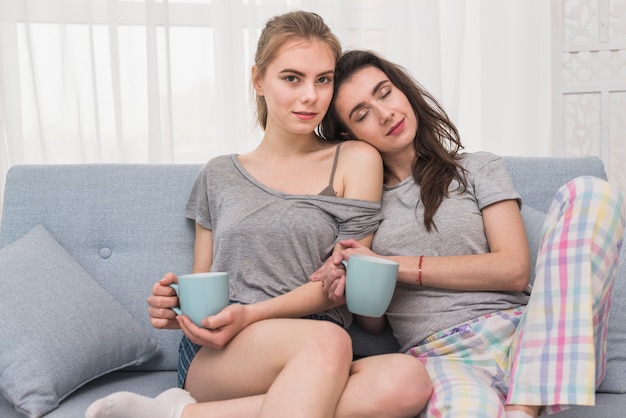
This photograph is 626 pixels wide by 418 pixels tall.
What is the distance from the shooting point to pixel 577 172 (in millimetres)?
1974

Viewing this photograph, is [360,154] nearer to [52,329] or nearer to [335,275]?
[335,275]

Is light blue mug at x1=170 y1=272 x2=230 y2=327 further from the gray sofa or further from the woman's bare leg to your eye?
the gray sofa

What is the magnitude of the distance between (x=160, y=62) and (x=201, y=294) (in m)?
1.83

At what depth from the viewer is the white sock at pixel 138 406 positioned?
1.33 m

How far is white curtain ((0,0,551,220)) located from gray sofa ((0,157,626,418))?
1065 millimetres

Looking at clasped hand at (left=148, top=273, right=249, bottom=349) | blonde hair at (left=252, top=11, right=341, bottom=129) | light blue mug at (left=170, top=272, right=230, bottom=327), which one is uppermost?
blonde hair at (left=252, top=11, right=341, bottom=129)

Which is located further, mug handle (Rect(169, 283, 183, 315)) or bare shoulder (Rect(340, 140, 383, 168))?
bare shoulder (Rect(340, 140, 383, 168))

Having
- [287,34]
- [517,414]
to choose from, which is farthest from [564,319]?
[287,34]

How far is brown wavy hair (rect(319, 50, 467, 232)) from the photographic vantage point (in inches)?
68.1

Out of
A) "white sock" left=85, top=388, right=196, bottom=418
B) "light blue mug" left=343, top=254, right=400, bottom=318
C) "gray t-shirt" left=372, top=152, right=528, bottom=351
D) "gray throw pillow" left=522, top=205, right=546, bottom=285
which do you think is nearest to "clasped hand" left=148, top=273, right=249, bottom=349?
"white sock" left=85, top=388, right=196, bottom=418

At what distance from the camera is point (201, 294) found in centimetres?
141

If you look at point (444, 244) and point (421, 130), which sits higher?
point (421, 130)

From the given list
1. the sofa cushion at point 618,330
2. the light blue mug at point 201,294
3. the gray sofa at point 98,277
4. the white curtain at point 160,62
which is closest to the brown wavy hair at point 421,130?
the gray sofa at point 98,277

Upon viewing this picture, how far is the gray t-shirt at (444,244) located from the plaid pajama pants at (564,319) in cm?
18
